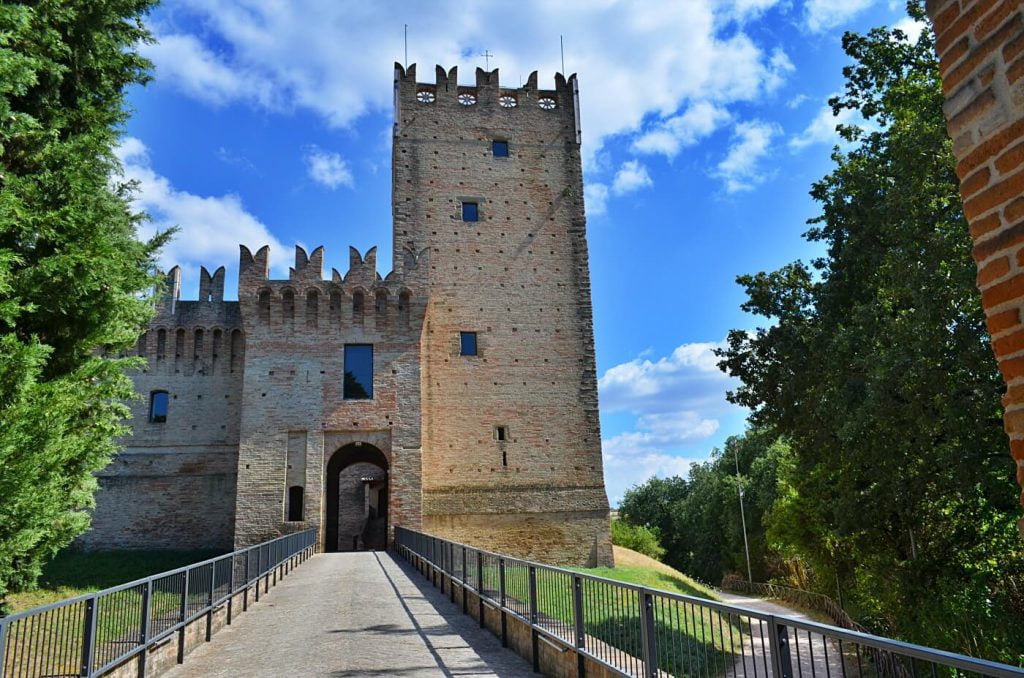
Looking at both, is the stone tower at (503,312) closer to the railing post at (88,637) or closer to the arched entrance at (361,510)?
the arched entrance at (361,510)

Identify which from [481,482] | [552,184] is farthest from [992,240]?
[552,184]

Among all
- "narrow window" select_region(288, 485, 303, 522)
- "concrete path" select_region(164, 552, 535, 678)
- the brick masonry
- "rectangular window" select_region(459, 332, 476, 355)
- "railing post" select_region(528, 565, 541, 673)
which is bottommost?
"concrete path" select_region(164, 552, 535, 678)

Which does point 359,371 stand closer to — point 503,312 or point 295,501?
point 295,501

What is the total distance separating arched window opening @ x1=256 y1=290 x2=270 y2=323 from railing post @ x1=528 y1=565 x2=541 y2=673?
2172 centimetres

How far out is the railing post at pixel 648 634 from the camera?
534 cm

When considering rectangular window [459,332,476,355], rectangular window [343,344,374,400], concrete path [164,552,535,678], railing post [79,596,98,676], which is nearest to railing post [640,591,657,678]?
concrete path [164,552,535,678]

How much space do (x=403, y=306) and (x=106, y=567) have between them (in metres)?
13.3

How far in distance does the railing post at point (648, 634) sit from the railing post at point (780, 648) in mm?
1627

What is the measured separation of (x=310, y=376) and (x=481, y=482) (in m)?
7.47

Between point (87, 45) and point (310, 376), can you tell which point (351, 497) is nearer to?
point (310, 376)

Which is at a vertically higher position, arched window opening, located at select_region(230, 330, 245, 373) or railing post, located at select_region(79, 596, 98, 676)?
arched window opening, located at select_region(230, 330, 245, 373)

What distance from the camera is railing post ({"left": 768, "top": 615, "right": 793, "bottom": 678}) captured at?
3818 millimetres

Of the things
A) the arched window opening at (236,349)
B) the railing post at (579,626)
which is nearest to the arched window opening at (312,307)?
the arched window opening at (236,349)

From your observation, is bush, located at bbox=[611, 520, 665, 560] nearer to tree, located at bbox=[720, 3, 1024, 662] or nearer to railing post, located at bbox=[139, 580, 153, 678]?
tree, located at bbox=[720, 3, 1024, 662]
